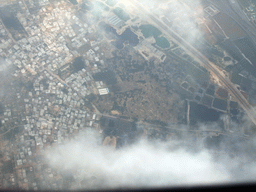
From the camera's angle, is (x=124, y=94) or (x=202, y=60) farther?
(x=202, y=60)

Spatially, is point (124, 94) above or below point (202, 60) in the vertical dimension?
below

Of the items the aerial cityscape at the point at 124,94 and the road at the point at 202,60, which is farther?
the road at the point at 202,60

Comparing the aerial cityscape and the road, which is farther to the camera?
the road

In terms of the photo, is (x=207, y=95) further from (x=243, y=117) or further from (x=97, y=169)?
(x=97, y=169)

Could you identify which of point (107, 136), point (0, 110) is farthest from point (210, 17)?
point (0, 110)
